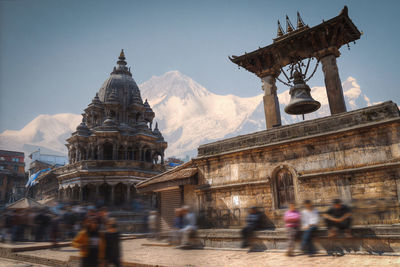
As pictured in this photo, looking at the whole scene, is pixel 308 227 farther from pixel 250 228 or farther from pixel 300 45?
pixel 300 45

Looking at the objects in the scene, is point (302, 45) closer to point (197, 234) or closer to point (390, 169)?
point (390, 169)

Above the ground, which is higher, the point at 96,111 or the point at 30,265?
the point at 96,111

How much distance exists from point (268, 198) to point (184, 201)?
14.0 ft

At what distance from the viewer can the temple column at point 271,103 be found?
13.5m

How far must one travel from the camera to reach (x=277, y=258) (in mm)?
7984

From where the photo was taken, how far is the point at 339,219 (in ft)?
Answer: 26.0

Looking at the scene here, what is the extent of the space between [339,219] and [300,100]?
4.72 metres

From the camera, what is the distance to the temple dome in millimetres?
40125

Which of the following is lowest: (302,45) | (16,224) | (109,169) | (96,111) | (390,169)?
(16,224)

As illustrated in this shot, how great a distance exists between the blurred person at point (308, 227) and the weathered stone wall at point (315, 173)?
1557mm

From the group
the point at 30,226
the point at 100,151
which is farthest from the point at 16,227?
the point at 100,151

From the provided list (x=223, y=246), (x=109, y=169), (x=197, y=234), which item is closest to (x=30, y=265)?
(x=197, y=234)

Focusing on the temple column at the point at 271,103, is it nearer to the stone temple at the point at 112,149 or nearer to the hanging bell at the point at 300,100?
the hanging bell at the point at 300,100

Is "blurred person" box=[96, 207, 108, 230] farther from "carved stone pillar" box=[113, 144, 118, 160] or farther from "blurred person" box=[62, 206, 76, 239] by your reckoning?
"carved stone pillar" box=[113, 144, 118, 160]
